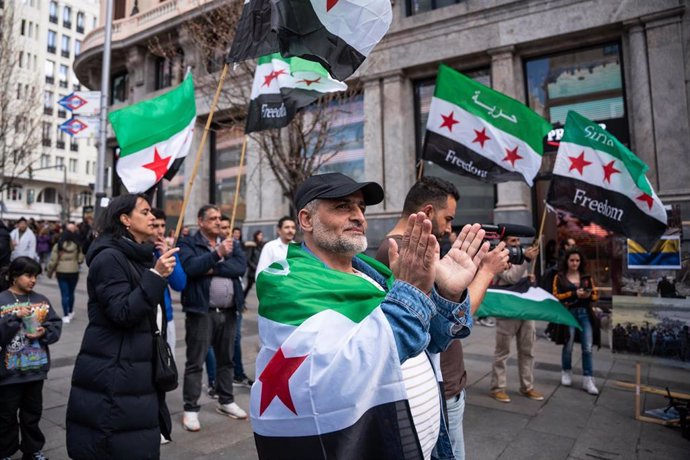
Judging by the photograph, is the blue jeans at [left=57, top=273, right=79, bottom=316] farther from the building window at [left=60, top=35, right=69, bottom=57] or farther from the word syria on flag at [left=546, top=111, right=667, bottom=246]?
the building window at [left=60, top=35, right=69, bottom=57]

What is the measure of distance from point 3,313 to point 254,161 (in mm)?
12696

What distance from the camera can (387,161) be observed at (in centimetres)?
1324

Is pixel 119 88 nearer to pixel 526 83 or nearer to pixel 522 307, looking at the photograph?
pixel 526 83

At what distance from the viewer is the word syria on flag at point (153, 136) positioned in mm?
4273

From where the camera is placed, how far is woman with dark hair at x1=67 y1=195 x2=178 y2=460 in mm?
2516

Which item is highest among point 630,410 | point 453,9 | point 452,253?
point 453,9

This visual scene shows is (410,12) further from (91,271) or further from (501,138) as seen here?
(91,271)

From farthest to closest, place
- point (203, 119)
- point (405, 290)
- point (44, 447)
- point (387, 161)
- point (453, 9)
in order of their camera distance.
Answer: point (203, 119) < point (387, 161) < point (453, 9) < point (44, 447) < point (405, 290)

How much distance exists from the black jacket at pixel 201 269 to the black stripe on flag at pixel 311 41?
2.28 metres

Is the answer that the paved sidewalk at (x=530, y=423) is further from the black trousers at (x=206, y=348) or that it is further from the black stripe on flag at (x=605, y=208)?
the black stripe on flag at (x=605, y=208)

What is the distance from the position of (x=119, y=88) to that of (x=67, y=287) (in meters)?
17.0

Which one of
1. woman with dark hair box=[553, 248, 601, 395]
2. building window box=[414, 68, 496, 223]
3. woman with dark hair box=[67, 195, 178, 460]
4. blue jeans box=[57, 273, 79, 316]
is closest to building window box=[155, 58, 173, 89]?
blue jeans box=[57, 273, 79, 316]

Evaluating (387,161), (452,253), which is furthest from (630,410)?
(387,161)

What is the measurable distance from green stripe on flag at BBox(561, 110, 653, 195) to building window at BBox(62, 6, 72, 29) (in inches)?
2559
